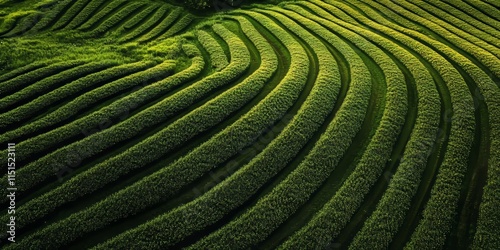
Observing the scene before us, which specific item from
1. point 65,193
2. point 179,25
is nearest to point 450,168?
point 65,193

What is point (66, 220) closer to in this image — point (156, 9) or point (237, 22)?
point (237, 22)

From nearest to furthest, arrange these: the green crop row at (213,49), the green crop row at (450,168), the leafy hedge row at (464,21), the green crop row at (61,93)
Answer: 1. the green crop row at (450,168)
2. the green crop row at (61,93)
3. the green crop row at (213,49)
4. the leafy hedge row at (464,21)

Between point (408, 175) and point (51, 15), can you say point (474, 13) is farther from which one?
point (51, 15)

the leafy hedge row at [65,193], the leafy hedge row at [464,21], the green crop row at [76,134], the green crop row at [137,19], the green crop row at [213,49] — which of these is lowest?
the leafy hedge row at [65,193]

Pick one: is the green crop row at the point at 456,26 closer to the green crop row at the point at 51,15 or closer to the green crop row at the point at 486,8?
the green crop row at the point at 486,8

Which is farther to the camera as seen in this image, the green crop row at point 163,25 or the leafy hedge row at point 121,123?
the green crop row at point 163,25

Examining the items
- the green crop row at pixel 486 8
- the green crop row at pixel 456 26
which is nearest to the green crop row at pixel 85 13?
the green crop row at pixel 456 26

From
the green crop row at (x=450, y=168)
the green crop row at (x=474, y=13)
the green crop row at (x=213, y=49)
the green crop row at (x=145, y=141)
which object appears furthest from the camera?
the green crop row at (x=474, y=13)
